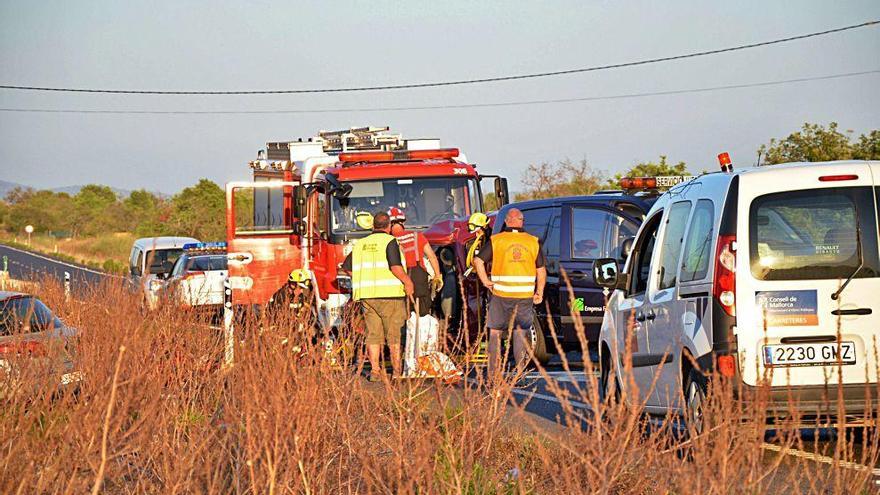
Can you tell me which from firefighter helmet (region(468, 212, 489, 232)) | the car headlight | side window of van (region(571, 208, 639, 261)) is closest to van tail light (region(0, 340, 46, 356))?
firefighter helmet (region(468, 212, 489, 232))

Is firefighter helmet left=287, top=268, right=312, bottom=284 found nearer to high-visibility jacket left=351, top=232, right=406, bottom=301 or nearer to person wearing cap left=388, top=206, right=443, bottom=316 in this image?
person wearing cap left=388, top=206, right=443, bottom=316

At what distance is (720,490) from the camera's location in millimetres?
4148

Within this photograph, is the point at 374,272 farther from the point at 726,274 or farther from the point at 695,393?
the point at 726,274

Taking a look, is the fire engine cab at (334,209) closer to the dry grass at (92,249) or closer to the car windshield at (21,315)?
the car windshield at (21,315)

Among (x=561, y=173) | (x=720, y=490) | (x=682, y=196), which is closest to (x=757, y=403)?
(x=720, y=490)

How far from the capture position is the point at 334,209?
1730 centimetres

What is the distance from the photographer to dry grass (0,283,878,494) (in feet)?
14.9

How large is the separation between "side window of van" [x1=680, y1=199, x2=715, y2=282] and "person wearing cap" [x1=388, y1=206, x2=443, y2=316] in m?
5.38

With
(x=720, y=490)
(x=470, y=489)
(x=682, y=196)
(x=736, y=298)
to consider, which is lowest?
(x=470, y=489)

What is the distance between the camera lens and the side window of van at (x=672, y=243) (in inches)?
348

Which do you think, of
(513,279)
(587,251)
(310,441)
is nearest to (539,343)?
(587,251)

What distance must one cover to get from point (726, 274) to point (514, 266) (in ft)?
15.7

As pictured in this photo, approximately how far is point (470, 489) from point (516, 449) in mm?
1067

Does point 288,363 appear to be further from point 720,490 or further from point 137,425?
point 720,490
